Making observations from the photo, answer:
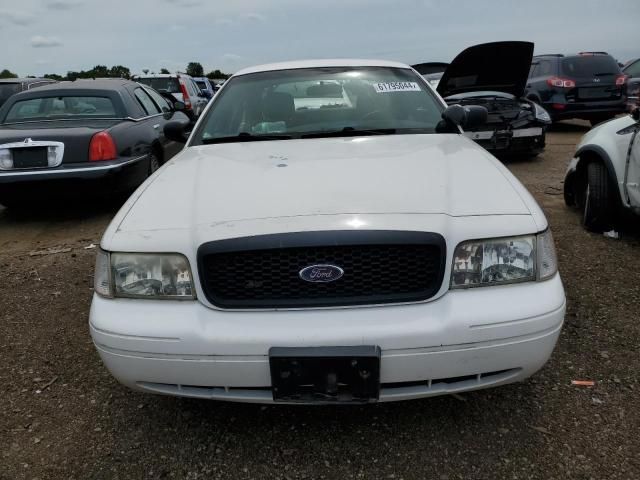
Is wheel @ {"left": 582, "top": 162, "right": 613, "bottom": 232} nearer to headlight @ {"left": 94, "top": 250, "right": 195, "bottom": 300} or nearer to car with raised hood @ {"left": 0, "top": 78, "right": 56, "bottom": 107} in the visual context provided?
headlight @ {"left": 94, "top": 250, "right": 195, "bottom": 300}

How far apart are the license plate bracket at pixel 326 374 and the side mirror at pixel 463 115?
6.20 ft

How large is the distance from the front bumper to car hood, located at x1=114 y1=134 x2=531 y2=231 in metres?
0.35

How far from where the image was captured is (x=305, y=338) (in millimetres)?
1869

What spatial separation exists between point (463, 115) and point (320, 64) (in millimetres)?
1126

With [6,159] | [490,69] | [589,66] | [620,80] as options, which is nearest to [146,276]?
[6,159]

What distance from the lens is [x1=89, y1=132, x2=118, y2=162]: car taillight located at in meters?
5.34

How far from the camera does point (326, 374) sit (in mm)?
1884

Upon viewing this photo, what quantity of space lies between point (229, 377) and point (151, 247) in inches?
22.2

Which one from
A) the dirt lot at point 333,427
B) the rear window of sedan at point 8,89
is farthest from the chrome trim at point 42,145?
the rear window of sedan at point 8,89

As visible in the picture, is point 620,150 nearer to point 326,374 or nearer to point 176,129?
point 176,129

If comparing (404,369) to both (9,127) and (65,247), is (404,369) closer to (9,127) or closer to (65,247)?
(65,247)

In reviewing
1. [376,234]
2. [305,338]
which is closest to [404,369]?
[305,338]

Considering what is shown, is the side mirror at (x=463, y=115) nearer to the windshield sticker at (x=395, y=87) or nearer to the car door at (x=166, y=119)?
the windshield sticker at (x=395, y=87)

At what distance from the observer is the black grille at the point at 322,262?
1.92 m
